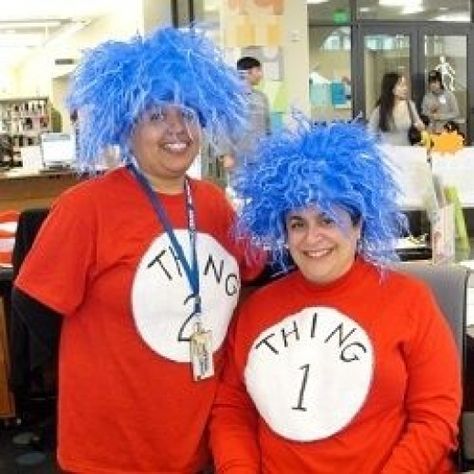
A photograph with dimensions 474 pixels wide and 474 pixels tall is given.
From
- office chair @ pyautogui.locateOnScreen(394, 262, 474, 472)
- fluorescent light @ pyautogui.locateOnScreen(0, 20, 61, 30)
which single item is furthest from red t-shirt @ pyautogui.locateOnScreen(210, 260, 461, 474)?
fluorescent light @ pyautogui.locateOnScreen(0, 20, 61, 30)

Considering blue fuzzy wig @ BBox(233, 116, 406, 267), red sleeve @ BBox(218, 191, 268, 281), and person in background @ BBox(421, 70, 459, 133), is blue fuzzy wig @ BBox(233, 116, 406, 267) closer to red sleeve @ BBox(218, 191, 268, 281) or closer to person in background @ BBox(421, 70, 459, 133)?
red sleeve @ BBox(218, 191, 268, 281)

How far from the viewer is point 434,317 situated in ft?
4.73

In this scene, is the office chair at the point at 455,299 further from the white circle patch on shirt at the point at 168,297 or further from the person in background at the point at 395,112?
the person in background at the point at 395,112

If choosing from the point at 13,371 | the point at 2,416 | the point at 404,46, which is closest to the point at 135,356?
the point at 13,371

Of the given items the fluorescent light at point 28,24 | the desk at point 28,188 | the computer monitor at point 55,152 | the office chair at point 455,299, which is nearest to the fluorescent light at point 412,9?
the computer monitor at point 55,152

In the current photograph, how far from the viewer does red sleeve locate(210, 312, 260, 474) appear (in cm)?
148

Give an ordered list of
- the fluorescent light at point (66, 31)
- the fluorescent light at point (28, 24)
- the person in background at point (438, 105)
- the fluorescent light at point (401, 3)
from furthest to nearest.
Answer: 1. the fluorescent light at point (28, 24)
2. the fluorescent light at point (66, 31)
3. the fluorescent light at point (401, 3)
4. the person in background at point (438, 105)

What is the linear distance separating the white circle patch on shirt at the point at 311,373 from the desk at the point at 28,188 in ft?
16.7

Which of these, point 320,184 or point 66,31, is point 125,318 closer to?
point 320,184

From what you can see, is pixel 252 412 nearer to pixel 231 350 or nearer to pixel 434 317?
pixel 231 350

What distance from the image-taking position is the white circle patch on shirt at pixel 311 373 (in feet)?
4.65

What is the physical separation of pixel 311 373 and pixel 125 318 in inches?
13.9

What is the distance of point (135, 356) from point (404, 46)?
26.7ft

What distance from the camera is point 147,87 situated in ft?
4.55
